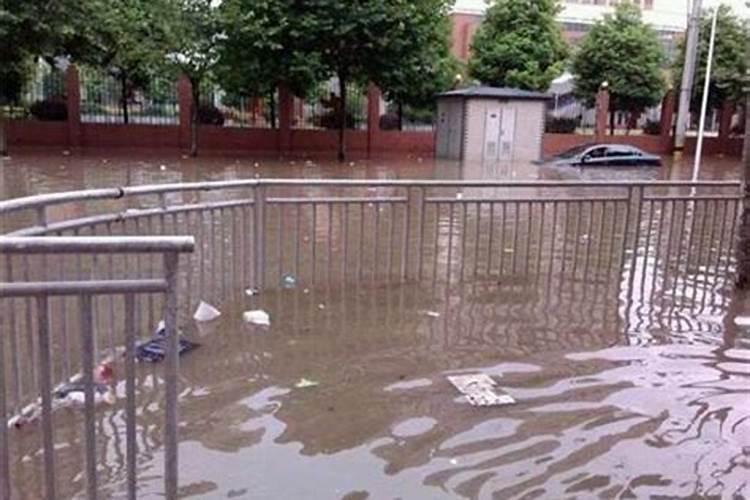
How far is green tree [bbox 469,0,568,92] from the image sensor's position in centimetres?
3556

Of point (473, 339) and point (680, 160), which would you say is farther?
point (680, 160)

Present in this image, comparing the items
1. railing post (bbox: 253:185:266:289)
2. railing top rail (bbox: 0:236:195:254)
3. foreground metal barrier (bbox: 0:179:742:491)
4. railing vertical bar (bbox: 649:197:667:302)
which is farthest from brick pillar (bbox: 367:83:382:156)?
railing top rail (bbox: 0:236:195:254)

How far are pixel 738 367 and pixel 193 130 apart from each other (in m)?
26.2

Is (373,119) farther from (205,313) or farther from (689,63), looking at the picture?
(205,313)

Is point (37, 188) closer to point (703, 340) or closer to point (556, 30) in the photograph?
point (703, 340)

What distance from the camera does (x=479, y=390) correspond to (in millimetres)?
4902

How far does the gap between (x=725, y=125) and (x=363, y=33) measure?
2245 cm

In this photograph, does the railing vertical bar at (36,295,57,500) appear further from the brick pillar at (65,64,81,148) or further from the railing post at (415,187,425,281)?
the brick pillar at (65,64,81,148)

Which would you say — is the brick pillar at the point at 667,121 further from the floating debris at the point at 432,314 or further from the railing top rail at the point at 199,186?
the floating debris at the point at 432,314

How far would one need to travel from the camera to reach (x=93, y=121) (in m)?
28.8

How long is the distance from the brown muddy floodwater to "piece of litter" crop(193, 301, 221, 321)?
8 centimetres

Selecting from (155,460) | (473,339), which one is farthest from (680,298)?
(155,460)

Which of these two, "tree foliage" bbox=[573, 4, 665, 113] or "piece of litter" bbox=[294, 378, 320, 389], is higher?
"tree foliage" bbox=[573, 4, 665, 113]

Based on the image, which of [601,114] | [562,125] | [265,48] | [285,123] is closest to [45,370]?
[265,48]
